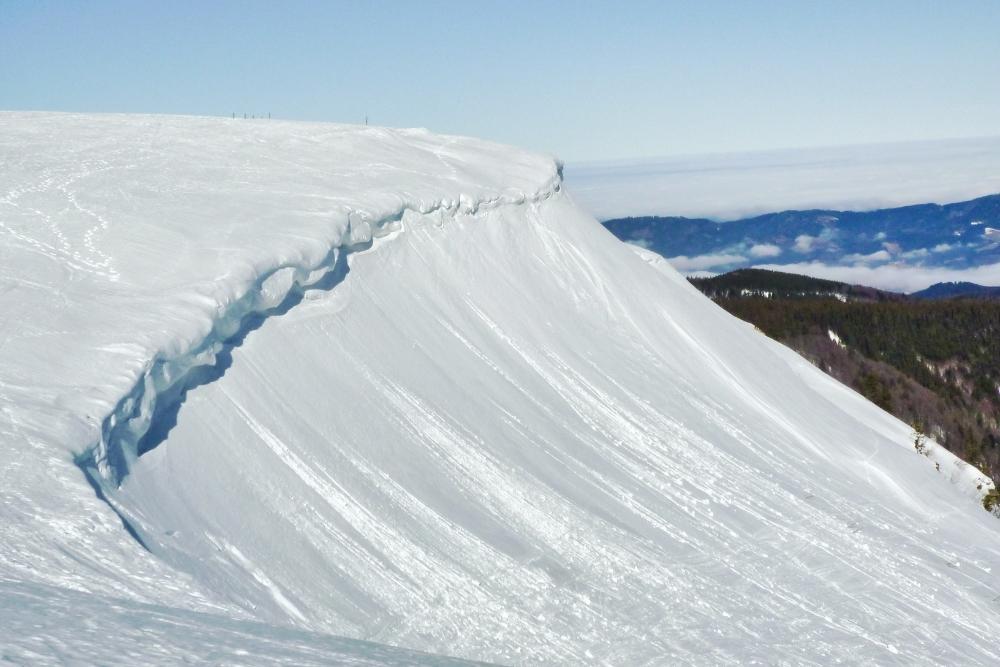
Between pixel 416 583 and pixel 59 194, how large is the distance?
6.83 meters

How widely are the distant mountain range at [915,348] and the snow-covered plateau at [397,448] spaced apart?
60951 millimetres

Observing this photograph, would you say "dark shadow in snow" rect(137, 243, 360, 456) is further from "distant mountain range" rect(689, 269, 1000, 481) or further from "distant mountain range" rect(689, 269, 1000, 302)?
"distant mountain range" rect(689, 269, 1000, 302)

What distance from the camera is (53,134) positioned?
15.2 metres

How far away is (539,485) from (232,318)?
3.77 meters

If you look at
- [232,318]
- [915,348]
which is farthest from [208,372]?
[915,348]

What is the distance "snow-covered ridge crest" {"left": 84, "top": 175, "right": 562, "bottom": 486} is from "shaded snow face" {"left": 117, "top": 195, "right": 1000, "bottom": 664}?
0.20m

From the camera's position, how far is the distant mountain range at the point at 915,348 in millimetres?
79688

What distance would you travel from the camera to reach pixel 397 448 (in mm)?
10062

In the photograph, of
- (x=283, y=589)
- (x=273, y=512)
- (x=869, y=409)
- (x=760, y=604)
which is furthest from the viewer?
(x=869, y=409)

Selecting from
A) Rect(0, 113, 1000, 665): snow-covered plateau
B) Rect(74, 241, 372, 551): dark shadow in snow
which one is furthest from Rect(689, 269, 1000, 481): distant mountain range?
Rect(74, 241, 372, 551): dark shadow in snow

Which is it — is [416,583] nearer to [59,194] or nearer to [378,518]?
[378,518]

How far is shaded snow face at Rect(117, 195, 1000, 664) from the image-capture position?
8.37 meters

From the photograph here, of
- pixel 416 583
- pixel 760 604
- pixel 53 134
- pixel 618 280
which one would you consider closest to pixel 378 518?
pixel 416 583

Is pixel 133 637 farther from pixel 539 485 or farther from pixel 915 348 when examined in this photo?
pixel 915 348
